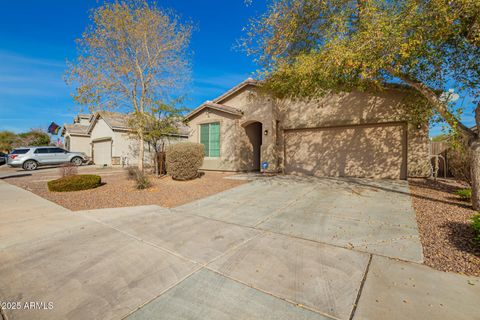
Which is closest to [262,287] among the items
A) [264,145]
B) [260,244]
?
[260,244]

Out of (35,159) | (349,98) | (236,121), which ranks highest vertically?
(349,98)

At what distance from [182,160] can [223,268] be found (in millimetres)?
7418

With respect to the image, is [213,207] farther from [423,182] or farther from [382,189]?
[423,182]

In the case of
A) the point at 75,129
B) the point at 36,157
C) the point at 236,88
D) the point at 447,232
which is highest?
the point at 236,88

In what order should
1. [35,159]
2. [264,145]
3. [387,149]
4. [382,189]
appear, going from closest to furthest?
1. [382,189]
2. [387,149]
3. [264,145]
4. [35,159]

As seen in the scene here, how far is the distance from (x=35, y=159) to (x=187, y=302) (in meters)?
21.8

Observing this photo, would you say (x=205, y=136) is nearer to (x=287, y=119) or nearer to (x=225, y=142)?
(x=225, y=142)

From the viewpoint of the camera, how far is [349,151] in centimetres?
1055

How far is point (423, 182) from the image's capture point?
29.4 ft

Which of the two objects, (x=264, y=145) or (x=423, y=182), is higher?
(x=264, y=145)

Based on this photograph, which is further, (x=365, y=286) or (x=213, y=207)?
(x=213, y=207)

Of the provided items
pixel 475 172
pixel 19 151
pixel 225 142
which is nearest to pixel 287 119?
pixel 225 142

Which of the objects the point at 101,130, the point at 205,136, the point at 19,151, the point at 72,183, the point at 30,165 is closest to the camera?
the point at 72,183

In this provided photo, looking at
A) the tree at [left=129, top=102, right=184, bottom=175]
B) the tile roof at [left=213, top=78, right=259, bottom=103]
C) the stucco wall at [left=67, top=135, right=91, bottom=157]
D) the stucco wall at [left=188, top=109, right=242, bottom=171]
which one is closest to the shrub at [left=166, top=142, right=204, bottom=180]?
the tree at [left=129, top=102, right=184, bottom=175]
